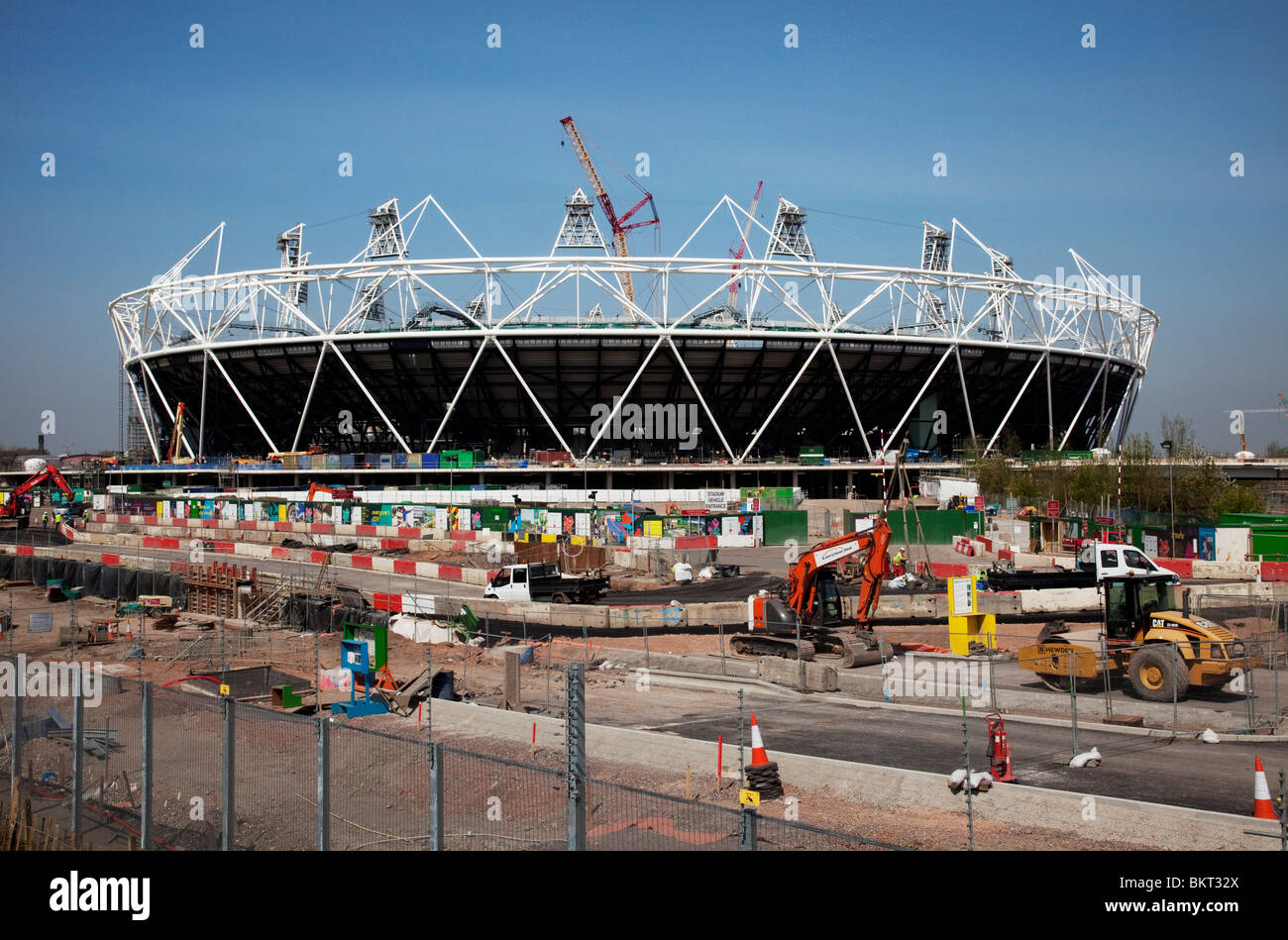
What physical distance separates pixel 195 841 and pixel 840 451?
71.2 m

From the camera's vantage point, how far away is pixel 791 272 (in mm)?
66500

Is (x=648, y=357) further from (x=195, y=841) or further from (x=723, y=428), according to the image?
(x=195, y=841)

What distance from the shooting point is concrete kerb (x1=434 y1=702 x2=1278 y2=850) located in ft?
29.2

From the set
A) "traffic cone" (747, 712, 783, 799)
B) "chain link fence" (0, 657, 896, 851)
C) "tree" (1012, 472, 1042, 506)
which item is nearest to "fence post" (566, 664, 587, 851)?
"chain link fence" (0, 657, 896, 851)

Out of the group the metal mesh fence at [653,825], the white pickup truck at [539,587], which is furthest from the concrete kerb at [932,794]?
the white pickup truck at [539,587]

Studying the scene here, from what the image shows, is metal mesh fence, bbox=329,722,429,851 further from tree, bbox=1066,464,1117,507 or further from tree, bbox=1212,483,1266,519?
tree, bbox=1066,464,1117,507

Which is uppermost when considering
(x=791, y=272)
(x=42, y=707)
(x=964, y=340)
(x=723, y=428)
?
(x=791, y=272)

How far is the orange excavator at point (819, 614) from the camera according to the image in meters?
19.4

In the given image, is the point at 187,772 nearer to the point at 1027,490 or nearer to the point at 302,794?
the point at 302,794

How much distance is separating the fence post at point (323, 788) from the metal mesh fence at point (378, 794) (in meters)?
0.28

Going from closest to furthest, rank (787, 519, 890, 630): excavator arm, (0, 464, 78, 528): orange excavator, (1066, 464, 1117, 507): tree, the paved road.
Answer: the paved road < (787, 519, 890, 630): excavator arm < (1066, 464, 1117, 507): tree < (0, 464, 78, 528): orange excavator

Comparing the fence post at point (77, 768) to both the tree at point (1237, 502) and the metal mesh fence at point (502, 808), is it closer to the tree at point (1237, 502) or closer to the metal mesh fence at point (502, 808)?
the metal mesh fence at point (502, 808)

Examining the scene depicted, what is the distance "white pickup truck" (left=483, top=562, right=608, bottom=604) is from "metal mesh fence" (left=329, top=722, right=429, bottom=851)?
1579 cm
